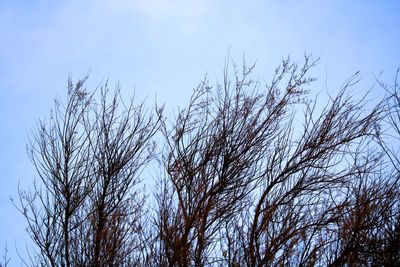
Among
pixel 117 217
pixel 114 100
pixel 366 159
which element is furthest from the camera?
pixel 114 100

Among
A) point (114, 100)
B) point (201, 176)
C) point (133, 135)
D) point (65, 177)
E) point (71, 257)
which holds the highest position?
point (114, 100)

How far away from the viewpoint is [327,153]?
5.80 metres

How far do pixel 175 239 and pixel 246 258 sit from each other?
797 millimetres

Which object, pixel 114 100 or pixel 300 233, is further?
pixel 114 100

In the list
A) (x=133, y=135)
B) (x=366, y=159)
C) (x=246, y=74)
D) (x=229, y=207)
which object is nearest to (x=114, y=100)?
(x=133, y=135)

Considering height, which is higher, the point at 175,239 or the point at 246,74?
the point at 246,74

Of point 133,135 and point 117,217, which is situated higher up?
point 133,135

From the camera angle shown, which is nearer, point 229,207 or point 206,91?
point 229,207

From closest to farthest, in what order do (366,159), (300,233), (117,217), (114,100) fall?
(300,233) → (366,159) → (117,217) → (114,100)

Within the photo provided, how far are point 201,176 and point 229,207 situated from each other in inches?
18.3

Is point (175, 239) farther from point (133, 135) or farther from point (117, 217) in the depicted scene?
point (133, 135)

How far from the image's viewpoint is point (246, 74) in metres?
6.40

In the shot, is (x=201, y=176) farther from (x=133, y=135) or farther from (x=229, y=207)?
(x=133, y=135)

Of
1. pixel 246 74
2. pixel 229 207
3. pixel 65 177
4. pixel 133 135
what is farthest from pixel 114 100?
pixel 229 207
